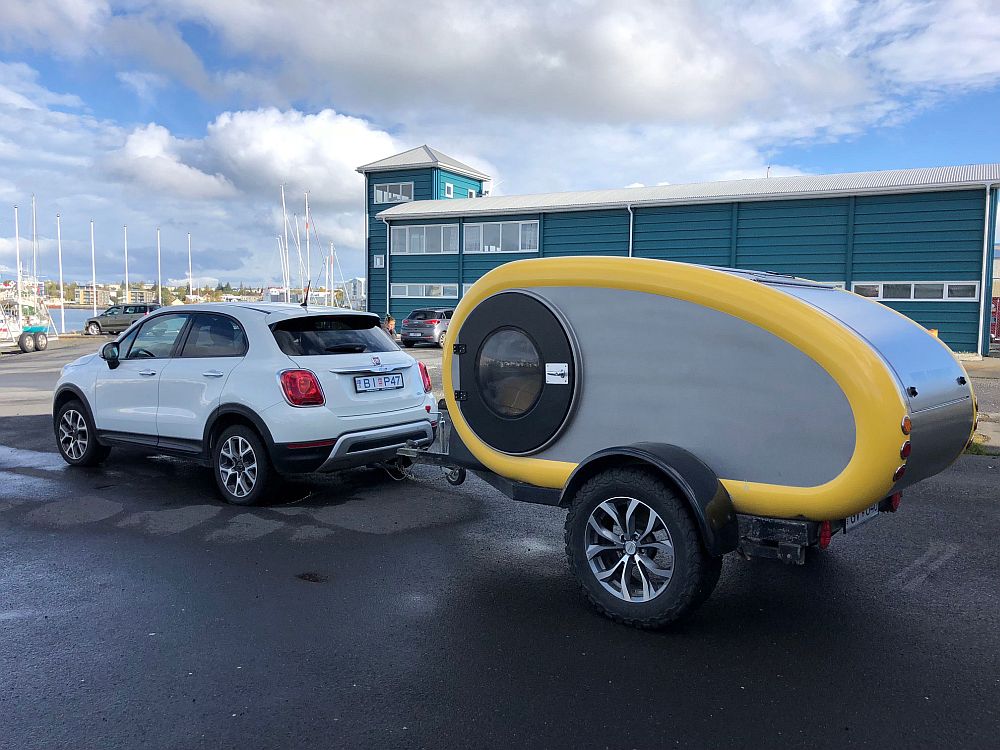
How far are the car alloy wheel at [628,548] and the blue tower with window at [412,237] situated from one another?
3101cm

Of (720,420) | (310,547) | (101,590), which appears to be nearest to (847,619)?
(720,420)

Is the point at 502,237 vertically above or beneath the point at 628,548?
above

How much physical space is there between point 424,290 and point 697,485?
1284 inches

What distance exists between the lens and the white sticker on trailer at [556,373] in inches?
181

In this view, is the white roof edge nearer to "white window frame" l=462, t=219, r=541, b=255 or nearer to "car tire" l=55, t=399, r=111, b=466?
"white window frame" l=462, t=219, r=541, b=255

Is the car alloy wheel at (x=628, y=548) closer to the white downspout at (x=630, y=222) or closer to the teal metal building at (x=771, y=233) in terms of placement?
the teal metal building at (x=771, y=233)

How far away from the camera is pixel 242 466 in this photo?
6641 millimetres

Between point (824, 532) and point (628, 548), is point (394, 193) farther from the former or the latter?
point (824, 532)

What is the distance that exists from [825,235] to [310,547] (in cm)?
2572

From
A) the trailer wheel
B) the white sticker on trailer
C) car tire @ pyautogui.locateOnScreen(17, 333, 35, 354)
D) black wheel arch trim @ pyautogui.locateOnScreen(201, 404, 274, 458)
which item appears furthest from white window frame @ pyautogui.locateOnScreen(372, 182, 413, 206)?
the trailer wheel

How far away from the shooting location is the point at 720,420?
4055 mm

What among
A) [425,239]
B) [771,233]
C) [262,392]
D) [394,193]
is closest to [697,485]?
[262,392]

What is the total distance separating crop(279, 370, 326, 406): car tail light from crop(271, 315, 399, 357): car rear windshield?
0.77 ft

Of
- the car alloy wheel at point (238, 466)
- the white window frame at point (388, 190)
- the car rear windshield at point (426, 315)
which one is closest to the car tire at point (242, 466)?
the car alloy wheel at point (238, 466)
